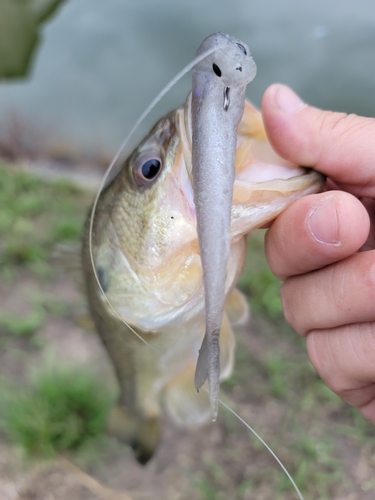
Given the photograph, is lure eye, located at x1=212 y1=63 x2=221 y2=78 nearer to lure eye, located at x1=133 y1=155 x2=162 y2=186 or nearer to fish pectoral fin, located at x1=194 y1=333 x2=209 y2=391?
lure eye, located at x1=133 y1=155 x2=162 y2=186

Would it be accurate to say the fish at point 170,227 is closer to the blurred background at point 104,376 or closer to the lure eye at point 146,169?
the lure eye at point 146,169

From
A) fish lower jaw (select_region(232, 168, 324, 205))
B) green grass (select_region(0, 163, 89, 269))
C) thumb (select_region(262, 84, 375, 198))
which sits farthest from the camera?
green grass (select_region(0, 163, 89, 269))

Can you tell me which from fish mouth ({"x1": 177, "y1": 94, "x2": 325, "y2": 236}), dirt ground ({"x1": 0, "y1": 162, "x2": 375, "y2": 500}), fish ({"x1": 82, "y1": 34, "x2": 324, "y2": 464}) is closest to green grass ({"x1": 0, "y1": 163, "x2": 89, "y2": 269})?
dirt ground ({"x1": 0, "y1": 162, "x2": 375, "y2": 500})

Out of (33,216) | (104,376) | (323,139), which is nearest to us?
(323,139)

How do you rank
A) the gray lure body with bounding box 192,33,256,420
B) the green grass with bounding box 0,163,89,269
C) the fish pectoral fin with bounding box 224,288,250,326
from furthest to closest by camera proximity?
the green grass with bounding box 0,163,89,269 < the fish pectoral fin with bounding box 224,288,250,326 < the gray lure body with bounding box 192,33,256,420

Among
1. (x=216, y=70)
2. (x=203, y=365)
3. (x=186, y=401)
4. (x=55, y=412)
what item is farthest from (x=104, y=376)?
(x=216, y=70)

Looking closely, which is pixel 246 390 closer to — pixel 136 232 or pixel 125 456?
pixel 125 456

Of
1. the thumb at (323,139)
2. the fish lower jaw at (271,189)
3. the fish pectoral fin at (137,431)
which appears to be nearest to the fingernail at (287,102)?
the thumb at (323,139)

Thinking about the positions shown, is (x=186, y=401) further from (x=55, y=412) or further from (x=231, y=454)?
(x=55, y=412)
